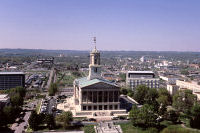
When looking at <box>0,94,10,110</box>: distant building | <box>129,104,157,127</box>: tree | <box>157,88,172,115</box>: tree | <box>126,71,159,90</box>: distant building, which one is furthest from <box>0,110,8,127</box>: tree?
<box>126,71,159,90</box>: distant building

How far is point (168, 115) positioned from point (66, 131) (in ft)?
99.1

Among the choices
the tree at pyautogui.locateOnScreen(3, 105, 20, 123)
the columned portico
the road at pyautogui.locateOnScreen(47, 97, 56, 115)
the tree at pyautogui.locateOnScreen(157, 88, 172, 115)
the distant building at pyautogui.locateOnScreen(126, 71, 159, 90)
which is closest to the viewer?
the tree at pyautogui.locateOnScreen(3, 105, 20, 123)

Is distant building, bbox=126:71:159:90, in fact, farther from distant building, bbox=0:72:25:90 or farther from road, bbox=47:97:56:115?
distant building, bbox=0:72:25:90

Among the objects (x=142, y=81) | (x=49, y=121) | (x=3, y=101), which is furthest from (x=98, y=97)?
(x=142, y=81)

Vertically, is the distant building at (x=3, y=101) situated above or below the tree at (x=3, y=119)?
above

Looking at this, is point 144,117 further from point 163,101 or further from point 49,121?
point 163,101

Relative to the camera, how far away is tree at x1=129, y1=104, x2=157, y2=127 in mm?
59500

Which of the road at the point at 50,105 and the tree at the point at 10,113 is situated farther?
the road at the point at 50,105

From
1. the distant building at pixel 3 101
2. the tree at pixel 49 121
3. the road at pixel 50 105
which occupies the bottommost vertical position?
the road at pixel 50 105

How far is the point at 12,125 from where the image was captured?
6303 centimetres

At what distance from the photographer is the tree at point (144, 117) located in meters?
59.5

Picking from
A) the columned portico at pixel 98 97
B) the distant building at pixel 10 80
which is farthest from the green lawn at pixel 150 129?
the distant building at pixel 10 80

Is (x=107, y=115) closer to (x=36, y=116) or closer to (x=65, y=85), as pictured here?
(x=36, y=116)

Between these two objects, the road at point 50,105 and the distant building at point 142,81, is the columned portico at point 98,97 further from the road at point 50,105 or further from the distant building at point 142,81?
the distant building at point 142,81
